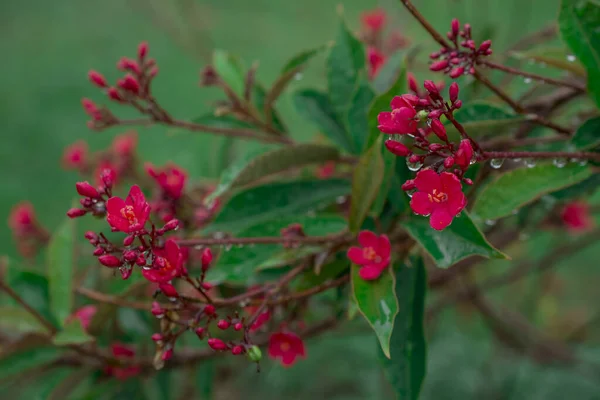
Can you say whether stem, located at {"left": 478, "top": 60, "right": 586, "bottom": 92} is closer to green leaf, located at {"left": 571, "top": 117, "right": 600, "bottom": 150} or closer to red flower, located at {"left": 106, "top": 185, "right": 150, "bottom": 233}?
green leaf, located at {"left": 571, "top": 117, "right": 600, "bottom": 150}

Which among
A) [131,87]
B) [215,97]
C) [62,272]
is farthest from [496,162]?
[215,97]

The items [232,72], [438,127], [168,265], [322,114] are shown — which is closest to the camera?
[438,127]

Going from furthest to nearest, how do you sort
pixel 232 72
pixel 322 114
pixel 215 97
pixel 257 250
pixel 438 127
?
pixel 215 97 → pixel 232 72 → pixel 322 114 → pixel 257 250 → pixel 438 127

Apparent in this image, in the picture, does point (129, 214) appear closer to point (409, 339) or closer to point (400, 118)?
point (400, 118)

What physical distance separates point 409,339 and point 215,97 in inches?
172

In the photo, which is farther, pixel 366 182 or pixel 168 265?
pixel 366 182

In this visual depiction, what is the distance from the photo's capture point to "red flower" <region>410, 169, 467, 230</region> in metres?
0.85

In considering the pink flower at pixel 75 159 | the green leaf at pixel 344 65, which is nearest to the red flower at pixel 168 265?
the green leaf at pixel 344 65

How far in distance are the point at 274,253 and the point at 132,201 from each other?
34 centimetres

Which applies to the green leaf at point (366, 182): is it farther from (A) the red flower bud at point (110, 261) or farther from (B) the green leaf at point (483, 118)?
(A) the red flower bud at point (110, 261)

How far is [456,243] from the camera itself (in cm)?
101

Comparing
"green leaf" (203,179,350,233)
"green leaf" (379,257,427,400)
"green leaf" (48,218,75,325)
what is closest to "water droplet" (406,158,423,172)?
"green leaf" (379,257,427,400)

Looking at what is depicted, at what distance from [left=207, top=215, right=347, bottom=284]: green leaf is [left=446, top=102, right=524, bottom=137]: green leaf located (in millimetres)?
303

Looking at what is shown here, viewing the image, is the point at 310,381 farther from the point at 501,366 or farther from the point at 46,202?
the point at 46,202
